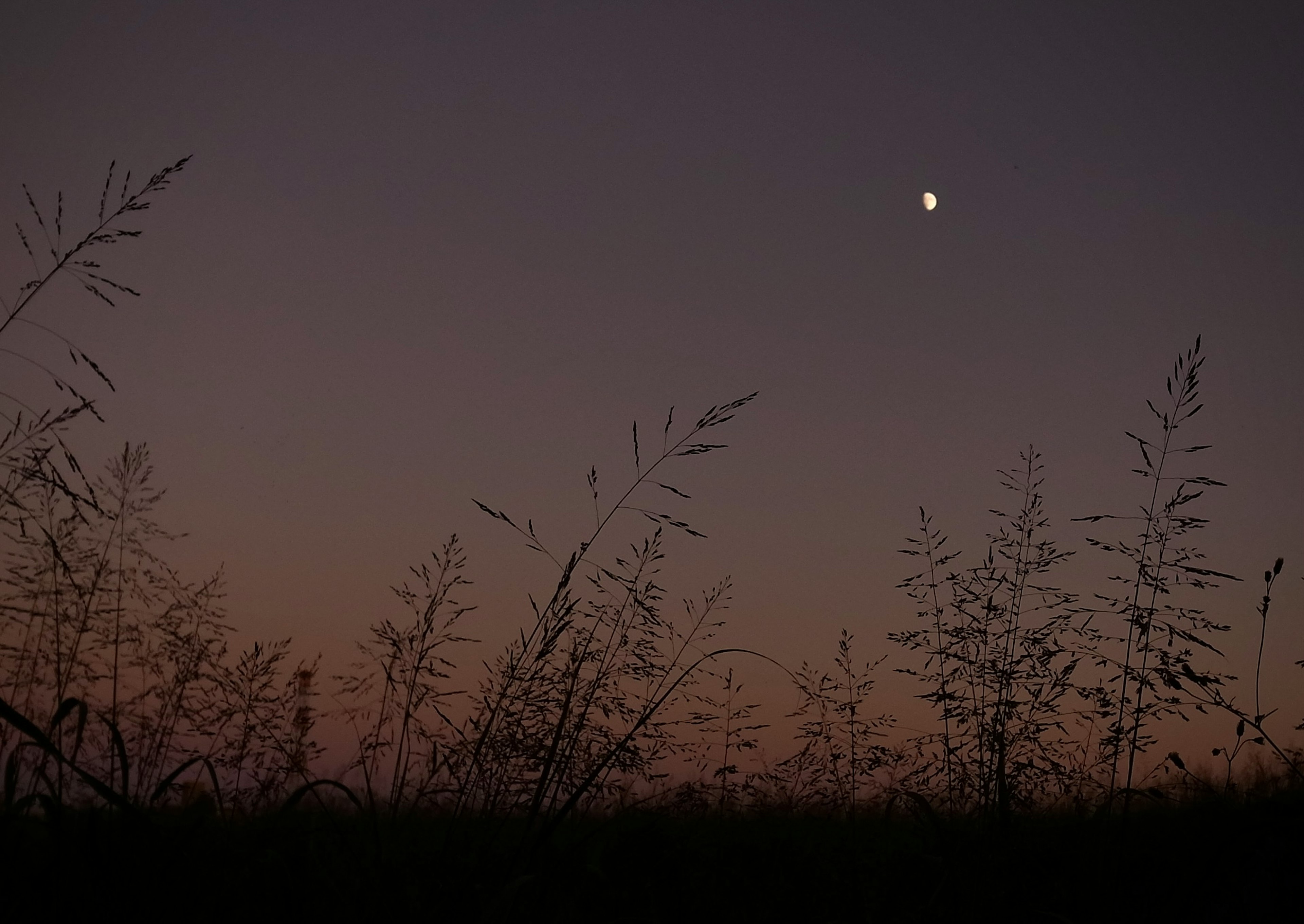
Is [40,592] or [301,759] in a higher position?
[40,592]

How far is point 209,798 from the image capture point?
1.94m

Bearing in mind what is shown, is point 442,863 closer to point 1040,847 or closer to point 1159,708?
point 1040,847

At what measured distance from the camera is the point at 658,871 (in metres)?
3.11

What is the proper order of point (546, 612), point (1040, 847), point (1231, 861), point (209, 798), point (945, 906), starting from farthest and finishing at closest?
point (1040, 847) < point (945, 906) < point (546, 612) < point (209, 798) < point (1231, 861)

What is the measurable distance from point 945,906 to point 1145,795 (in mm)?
659

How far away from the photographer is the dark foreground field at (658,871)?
6.05ft

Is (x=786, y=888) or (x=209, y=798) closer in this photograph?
(x=209, y=798)

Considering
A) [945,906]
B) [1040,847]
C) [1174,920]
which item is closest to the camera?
[1174,920]

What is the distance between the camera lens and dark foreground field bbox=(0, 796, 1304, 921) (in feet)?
6.05

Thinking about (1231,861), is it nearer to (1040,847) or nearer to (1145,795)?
(1145,795)

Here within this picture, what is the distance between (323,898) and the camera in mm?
2141

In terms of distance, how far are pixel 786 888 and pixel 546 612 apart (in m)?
1.19

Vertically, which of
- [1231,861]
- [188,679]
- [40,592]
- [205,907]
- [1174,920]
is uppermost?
[40,592]

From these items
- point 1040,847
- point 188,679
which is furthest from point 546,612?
point 188,679
